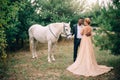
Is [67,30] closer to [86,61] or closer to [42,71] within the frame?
[86,61]

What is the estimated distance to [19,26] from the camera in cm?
1705

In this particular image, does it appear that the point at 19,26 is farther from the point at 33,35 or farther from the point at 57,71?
the point at 57,71

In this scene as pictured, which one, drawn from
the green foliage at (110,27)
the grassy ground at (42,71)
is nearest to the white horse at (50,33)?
the grassy ground at (42,71)

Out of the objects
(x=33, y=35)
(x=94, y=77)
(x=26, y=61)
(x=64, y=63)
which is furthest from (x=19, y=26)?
(x=94, y=77)

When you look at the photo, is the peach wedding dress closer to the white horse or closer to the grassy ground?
the grassy ground

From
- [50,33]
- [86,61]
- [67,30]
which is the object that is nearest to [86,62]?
[86,61]

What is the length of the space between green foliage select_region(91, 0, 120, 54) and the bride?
45 centimetres

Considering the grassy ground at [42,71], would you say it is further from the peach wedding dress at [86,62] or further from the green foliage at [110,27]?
the green foliage at [110,27]

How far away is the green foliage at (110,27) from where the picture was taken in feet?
33.3

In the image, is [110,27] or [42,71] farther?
[42,71]

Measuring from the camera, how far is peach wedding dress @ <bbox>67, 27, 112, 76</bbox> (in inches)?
416

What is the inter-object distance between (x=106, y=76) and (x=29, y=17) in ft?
29.6

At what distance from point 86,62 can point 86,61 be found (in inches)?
1.6

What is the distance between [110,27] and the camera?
10211mm
